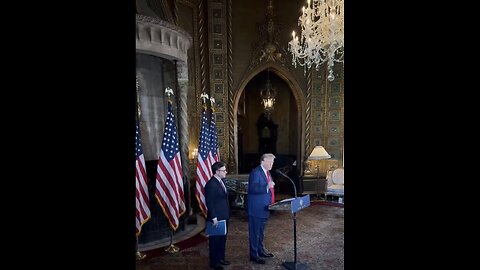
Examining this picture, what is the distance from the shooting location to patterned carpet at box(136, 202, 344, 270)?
535cm

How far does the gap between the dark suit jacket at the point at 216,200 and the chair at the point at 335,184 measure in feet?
18.3

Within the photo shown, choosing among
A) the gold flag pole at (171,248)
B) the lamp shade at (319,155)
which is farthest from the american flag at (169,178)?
the lamp shade at (319,155)

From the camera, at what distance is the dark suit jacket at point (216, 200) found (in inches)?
199

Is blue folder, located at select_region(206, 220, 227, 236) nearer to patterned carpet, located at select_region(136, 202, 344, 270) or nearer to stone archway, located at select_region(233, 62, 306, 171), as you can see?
patterned carpet, located at select_region(136, 202, 344, 270)

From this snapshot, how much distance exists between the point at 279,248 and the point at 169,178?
7.68ft

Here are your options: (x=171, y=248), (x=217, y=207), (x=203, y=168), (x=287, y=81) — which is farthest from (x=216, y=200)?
(x=287, y=81)

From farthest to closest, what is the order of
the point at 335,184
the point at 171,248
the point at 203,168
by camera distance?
1. the point at 335,184
2. the point at 203,168
3. the point at 171,248

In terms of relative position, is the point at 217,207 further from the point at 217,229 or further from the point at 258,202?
the point at 258,202

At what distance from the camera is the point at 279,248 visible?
609 centimetres

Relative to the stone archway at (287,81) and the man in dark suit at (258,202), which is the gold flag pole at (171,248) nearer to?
the man in dark suit at (258,202)

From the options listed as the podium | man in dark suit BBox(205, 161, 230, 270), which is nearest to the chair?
the podium
